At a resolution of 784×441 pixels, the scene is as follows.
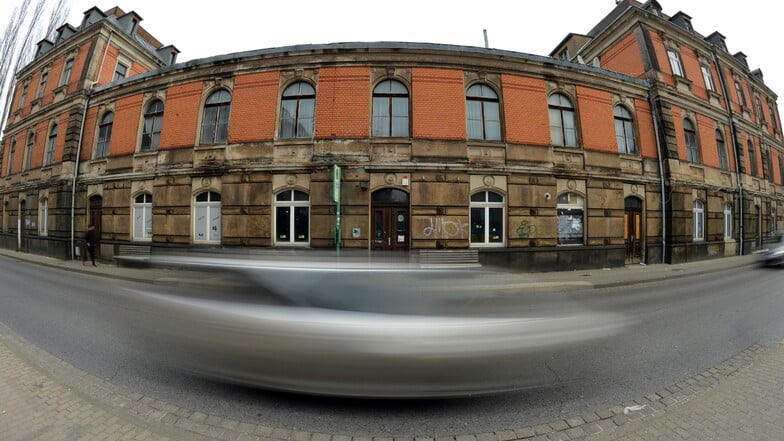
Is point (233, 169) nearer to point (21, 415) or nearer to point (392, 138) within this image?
point (392, 138)

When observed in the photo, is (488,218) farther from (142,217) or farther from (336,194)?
(142,217)

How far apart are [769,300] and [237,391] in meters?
10.9

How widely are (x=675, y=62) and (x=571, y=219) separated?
494 inches

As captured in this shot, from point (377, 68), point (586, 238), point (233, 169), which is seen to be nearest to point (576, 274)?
point (586, 238)

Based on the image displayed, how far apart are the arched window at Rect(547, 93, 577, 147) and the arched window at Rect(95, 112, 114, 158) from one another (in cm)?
2138

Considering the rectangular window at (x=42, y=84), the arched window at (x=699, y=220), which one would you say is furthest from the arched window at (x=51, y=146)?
the arched window at (x=699, y=220)

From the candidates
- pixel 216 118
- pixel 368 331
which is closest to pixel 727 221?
pixel 368 331

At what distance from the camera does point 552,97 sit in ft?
40.7

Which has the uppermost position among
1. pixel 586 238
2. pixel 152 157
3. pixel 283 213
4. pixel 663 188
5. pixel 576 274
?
pixel 152 157

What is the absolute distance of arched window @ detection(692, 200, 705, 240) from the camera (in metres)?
14.8

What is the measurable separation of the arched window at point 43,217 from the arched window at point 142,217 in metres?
8.47

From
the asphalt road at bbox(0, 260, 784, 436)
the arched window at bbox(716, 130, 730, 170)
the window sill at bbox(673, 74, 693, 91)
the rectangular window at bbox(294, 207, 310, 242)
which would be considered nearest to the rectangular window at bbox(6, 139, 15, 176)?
the asphalt road at bbox(0, 260, 784, 436)

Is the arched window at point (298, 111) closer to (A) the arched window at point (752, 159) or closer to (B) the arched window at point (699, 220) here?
(B) the arched window at point (699, 220)

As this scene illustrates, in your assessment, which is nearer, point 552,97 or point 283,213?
Result: point 283,213
